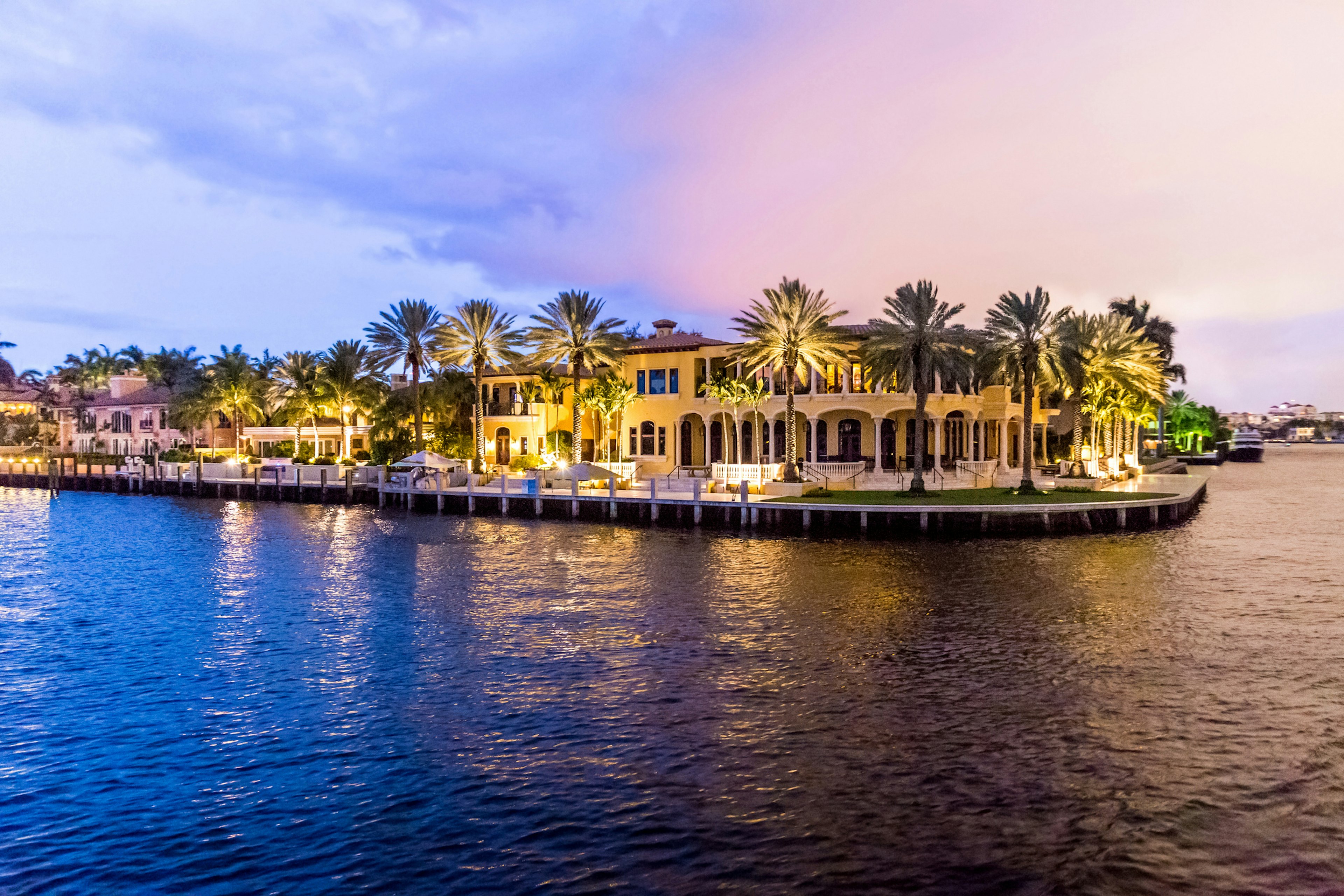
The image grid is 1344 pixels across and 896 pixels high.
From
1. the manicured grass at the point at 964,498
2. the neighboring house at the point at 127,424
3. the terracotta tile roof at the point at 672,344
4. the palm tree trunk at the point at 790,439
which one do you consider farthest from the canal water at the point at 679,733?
the neighboring house at the point at 127,424

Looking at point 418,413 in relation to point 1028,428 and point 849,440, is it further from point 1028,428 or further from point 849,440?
point 1028,428

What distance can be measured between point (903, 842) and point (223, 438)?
357ft

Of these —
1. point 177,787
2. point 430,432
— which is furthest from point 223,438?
point 177,787

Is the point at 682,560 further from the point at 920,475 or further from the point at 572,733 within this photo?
the point at 572,733

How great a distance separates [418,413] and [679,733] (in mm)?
58000

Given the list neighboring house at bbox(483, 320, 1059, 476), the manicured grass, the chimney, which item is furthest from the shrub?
the chimney

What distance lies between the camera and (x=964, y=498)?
4634 centimetres

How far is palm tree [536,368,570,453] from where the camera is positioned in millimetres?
68312

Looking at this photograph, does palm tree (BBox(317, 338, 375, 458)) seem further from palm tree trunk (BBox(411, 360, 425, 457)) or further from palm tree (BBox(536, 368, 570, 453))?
palm tree (BBox(536, 368, 570, 453))

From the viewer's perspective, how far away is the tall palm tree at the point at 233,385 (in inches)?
3430

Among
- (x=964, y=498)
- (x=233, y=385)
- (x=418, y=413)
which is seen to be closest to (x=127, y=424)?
(x=233, y=385)

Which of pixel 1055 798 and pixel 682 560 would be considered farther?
pixel 682 560

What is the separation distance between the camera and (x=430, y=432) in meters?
73.7

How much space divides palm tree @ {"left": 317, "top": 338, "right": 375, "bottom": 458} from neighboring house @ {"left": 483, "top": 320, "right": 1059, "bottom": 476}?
600 inches
